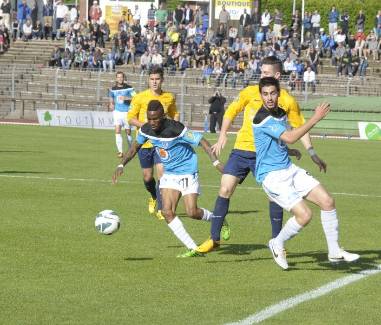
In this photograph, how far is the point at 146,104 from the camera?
17.1 m

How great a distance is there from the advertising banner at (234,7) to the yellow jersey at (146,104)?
40.2m

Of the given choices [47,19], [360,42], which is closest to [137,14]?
[47,19]

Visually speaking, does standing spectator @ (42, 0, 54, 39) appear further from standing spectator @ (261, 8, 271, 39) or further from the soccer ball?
the soccer ball

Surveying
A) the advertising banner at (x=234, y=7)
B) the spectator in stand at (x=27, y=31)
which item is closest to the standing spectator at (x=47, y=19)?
the spectator in stand at (x=27, y=31)

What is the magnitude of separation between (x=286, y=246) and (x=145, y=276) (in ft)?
9.52

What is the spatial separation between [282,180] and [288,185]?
81mm

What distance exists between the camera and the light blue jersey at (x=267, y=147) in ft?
36.5

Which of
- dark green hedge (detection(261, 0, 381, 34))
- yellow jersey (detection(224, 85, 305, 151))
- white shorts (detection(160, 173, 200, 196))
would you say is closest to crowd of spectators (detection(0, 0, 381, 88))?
dark green hedge (detection(261, 0, 381, 34))

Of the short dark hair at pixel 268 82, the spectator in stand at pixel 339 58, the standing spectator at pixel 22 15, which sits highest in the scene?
the short dark hair at pixel 268 82

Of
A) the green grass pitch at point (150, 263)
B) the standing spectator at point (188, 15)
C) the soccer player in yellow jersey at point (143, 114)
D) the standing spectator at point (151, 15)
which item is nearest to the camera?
the green grass pitch at point (150, 263)

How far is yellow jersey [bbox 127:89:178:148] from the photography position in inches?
668

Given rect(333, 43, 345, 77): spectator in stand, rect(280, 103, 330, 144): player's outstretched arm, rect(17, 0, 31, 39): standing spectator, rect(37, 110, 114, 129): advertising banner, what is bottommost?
rect(37, 110, 114, 129): advertising banner

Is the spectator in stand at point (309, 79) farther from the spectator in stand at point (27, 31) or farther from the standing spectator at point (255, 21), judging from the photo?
the spectator in stand at point (27, 31)

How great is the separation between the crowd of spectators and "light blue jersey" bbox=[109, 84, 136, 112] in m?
17.7
